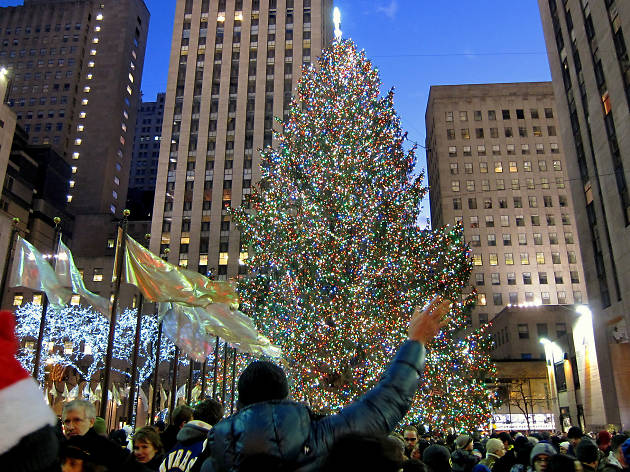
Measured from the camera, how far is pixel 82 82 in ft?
376

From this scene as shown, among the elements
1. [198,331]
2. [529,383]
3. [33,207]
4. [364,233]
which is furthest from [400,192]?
[33,207]

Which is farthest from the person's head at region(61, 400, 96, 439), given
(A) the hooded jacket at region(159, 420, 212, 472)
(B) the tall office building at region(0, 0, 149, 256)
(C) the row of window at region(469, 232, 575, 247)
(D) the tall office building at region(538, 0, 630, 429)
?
(B) the tall office building at region(0, 0, 149, 256)

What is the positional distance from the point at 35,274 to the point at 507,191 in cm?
8106

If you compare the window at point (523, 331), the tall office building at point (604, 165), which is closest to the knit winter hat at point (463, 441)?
the tall office building at point (604, 165)

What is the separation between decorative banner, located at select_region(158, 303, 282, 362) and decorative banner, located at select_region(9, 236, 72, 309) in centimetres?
354

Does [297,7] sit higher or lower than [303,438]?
higher

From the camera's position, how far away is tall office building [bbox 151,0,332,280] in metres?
70.9

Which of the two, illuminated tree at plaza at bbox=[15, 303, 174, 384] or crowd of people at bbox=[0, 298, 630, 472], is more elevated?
illuminated tree at plaza at bbox=[15, 303, 174, 384]

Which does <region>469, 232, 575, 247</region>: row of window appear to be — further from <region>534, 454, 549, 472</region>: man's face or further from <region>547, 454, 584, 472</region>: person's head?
<region>547, 454, 584, 472</region>: person's head

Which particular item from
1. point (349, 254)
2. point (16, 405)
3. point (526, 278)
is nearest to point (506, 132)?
point (526, 278)

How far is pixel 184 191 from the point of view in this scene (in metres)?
72.2

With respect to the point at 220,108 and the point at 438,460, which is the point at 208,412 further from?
the point at 220,108

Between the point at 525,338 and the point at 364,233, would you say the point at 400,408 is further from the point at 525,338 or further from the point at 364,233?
the point at 525,338

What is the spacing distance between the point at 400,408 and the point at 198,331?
54.6ft
